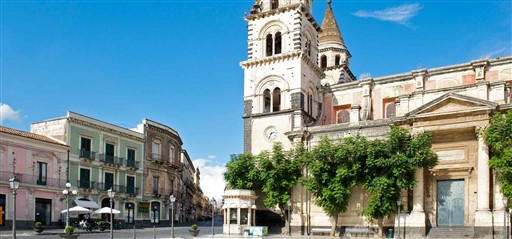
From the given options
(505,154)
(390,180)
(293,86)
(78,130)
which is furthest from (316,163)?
(78,130)

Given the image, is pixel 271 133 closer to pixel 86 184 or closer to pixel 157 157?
pixel 86 184

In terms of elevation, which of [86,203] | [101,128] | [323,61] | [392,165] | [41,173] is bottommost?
[86,203]

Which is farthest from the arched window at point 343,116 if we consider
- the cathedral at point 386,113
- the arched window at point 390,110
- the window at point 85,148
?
the window at point 85,148

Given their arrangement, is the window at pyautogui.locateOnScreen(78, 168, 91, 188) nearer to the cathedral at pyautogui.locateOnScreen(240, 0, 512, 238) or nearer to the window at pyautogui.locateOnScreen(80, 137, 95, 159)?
the window at pyautogui.locateOnScreen(80, 137, 95, 159)

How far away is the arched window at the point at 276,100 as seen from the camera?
42031 millimetres

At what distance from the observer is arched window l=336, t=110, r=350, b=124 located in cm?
4184

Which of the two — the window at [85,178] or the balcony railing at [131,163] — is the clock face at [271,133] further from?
the window at [85,178]

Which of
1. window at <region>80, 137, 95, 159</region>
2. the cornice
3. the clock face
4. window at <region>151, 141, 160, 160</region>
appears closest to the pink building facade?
window at <region>80, 137, 95, 159</region>

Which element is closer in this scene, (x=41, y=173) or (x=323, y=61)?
(x=41, y=173)

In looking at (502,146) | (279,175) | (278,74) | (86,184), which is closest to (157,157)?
(86,184)

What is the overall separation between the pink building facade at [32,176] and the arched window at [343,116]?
21.7 metres

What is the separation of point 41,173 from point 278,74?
1953 centimetres

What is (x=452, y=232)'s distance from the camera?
31.4 m

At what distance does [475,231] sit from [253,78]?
66.2 feet
